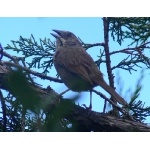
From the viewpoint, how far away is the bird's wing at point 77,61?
1601mm

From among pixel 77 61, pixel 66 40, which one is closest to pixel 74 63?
pixel 77 61

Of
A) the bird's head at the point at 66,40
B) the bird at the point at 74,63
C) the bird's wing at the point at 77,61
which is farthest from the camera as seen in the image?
the bird's head at the point at 66,40

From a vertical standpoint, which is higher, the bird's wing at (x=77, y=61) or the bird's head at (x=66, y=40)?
the bird's head at (x=66, y=40)

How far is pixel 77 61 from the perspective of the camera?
179cm

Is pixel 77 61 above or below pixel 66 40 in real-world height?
below

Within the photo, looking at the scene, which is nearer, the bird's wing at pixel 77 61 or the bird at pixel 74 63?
the bird at pixel 74 63

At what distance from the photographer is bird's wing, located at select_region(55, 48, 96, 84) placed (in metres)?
1.60

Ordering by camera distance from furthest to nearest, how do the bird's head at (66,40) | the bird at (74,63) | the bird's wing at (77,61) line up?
the bird's head at (66,40) < the bird's wing at (77,61) < the bird at (74,63)

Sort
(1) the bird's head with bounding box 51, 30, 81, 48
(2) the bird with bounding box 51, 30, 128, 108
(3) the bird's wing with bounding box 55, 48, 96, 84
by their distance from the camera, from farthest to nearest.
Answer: (1) the bird's head with bounding box 51, 30, 81, 48 < (3) the bird's wing with bounding box 55, 48, 96, 84 < (2) the bird with bounding box 51, 30, 128, 108

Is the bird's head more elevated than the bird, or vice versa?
the bird's head

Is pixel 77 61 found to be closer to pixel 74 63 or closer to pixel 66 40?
pixel 74 63

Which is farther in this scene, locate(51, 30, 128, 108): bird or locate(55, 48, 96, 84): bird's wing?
locate(55, 48, 96, 84): bird's wing

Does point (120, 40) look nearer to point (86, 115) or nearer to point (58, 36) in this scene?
point (86, 115)

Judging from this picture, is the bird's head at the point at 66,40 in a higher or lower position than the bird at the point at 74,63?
higher
